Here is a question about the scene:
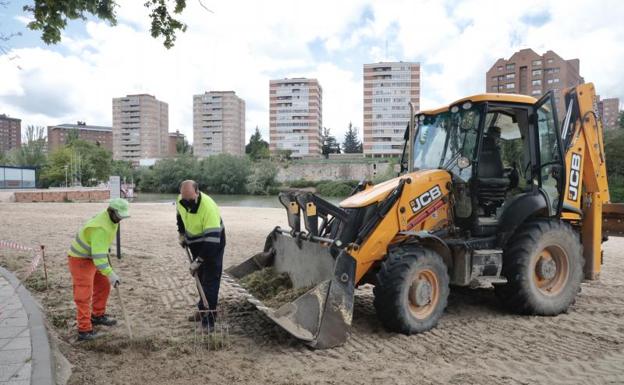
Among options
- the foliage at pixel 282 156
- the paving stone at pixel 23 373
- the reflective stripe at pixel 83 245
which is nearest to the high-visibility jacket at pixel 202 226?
the reflective stripe at pixel 83 245

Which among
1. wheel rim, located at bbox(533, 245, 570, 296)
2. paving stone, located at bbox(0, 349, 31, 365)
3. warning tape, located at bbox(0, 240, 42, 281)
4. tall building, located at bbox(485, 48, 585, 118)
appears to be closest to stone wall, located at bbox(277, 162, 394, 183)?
tall building, located at bbox(485, 48, 585, 118)

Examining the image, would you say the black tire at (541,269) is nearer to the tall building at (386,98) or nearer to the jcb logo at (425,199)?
the jcb logo at (425,199)

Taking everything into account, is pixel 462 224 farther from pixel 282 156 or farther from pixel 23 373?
pixel 282 156

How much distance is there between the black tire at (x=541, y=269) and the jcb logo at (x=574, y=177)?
0.44 m

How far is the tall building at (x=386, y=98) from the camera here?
102m

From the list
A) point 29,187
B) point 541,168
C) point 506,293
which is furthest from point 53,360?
point 29,187

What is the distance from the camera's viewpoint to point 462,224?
623 cm

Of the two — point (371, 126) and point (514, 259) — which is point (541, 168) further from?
point (371, 126)

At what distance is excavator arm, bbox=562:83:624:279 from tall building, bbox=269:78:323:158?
4195 inches

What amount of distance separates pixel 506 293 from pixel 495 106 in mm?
2316

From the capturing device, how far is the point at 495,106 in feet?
20.3

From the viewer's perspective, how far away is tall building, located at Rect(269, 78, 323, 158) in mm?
115188

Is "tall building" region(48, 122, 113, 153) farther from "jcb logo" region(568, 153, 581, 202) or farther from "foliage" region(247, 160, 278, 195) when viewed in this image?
"jcb logo" region(568, 153, 581, 202)

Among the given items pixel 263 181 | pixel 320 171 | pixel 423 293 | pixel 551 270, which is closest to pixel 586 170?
pixel 551 270
